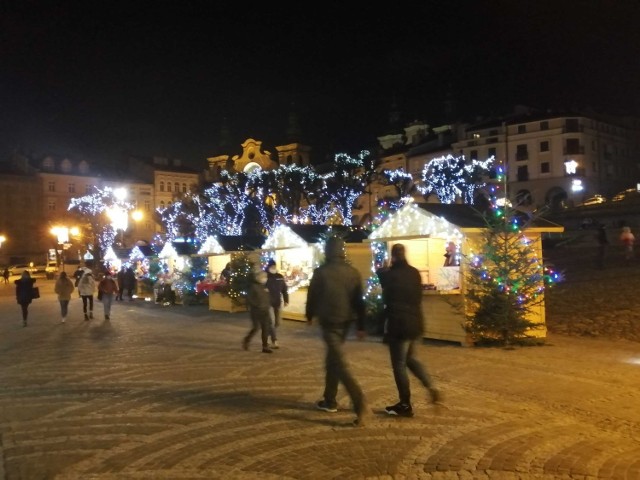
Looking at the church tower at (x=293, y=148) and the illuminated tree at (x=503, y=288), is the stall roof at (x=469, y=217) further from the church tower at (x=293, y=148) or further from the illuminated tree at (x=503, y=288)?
the church tower at (x=293, y=148)

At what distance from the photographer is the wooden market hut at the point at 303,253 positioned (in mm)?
19703

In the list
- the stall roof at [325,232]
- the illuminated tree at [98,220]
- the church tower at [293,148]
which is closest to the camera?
the stall roof at [325,232]

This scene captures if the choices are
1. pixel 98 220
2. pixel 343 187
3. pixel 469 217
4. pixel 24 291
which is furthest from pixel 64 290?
pixel 98 220

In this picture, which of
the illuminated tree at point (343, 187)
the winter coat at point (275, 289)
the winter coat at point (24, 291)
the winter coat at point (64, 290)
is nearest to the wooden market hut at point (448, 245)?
the winter coat at point (275, 289)

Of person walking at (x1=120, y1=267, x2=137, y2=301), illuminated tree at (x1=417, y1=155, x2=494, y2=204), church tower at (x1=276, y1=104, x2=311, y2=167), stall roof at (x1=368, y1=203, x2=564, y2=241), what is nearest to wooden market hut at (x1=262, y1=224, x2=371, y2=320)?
stall roof at (x1=368, y1=203, x2=564, y2=241)

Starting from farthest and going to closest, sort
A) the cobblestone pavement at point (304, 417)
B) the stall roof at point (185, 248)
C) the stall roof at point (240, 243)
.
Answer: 1. the stall roof at point (185, 248)
2. the stall roof at point (240, 243)
3. the cobblestone pavement at point (304, 417)

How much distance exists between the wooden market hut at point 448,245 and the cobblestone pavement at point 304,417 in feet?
2.06

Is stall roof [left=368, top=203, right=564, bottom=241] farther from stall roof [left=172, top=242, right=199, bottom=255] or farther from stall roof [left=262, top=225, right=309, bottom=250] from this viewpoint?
stall roof [left=172, top=242, right=199, bottom=255]

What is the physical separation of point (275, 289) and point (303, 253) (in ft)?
21.4

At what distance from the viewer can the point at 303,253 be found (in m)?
21.4

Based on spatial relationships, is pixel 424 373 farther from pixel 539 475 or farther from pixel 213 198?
pixel 213 198

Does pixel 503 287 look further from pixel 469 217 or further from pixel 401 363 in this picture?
pixel 401 363

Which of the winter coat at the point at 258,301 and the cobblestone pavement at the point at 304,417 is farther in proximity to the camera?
the winter coat at the point at 258,301

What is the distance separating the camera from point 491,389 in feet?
29.7
